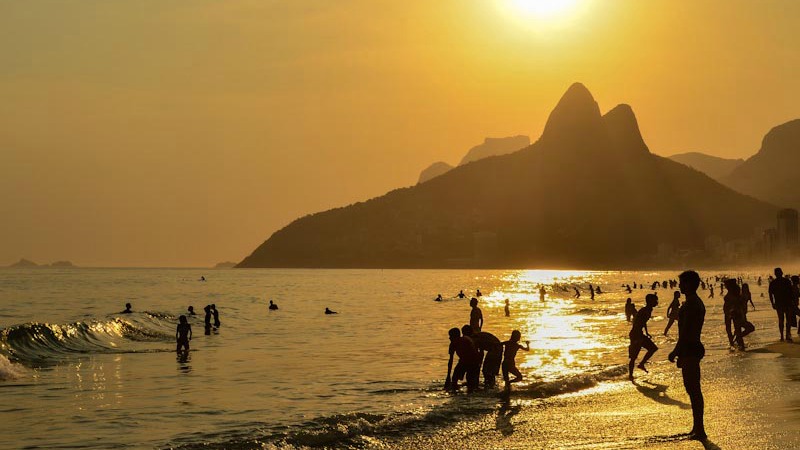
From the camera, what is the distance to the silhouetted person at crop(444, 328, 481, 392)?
66.7 feet

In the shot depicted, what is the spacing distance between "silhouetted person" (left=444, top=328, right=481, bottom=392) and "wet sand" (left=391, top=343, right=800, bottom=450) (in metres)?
1.27

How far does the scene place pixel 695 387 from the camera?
12828mm

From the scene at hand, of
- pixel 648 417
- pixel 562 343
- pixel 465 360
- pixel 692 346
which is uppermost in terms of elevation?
pixel 692 346

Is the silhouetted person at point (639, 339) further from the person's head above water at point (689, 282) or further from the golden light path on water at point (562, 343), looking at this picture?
the person's head above water at point (689, 282)

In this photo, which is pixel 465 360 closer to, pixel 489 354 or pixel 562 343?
pixel 489 354

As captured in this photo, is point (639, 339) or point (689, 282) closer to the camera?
point (689, 282)

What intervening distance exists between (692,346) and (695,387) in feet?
2.00

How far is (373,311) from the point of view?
7419 cm

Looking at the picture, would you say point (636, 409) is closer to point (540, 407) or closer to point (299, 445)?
point (540, 407)

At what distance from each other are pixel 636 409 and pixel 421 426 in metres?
4.16

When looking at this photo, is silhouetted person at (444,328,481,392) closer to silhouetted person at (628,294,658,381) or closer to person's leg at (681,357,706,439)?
silhouetted person at (628,294,658,381)

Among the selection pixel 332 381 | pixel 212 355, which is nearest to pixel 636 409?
pixel 332 381

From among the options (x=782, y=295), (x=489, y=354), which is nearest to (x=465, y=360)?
(x=489, y=354)

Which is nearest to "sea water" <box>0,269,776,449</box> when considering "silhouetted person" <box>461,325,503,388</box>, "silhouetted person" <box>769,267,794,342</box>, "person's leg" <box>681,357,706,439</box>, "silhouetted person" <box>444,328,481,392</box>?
"silhouetted person" <box>444,328,481,392</box>
